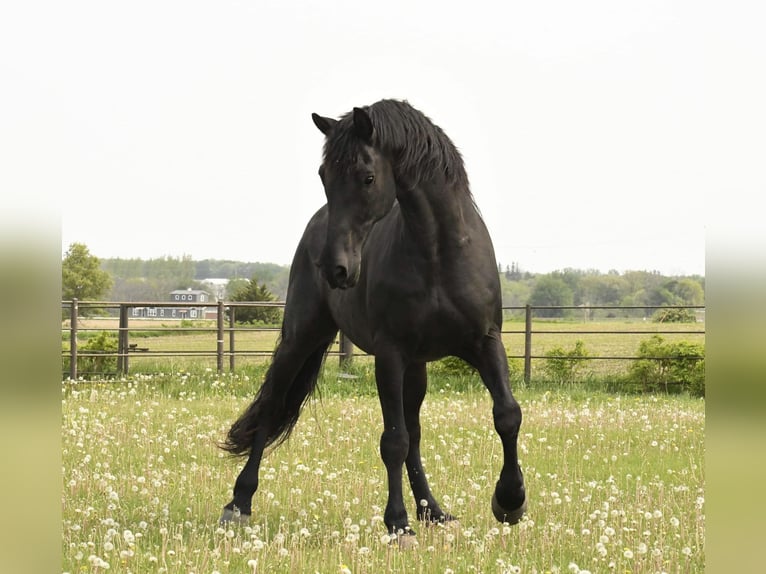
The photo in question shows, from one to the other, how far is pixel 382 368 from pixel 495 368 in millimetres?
778

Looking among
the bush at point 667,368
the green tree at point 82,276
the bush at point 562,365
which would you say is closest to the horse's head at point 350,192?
the bush at point 667,368

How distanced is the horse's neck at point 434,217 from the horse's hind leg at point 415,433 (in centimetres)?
127

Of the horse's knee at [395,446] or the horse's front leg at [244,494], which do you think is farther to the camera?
the horse's front leg at [244,494]

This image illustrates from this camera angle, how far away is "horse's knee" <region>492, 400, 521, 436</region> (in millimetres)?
5836

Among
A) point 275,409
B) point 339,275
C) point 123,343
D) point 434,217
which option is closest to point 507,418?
point 434,217

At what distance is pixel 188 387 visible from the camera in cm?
1617

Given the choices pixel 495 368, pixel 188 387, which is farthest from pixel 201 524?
pixel 188 387

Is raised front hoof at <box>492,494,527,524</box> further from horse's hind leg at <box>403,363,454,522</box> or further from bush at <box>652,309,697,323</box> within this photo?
bush at <box>652,309,697,323</box>

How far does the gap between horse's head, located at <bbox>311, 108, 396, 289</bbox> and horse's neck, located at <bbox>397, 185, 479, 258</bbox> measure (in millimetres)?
354

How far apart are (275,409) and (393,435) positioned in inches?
80.7

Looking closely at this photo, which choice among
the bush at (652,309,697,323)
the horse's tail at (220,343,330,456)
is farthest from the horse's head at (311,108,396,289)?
the bush at (652,309,697,323)

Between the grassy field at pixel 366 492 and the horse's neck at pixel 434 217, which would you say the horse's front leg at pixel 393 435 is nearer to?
the grassy field at pixel 366 492

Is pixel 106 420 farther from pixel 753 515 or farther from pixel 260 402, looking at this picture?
pixel 753 515

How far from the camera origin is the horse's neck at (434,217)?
5.79m
